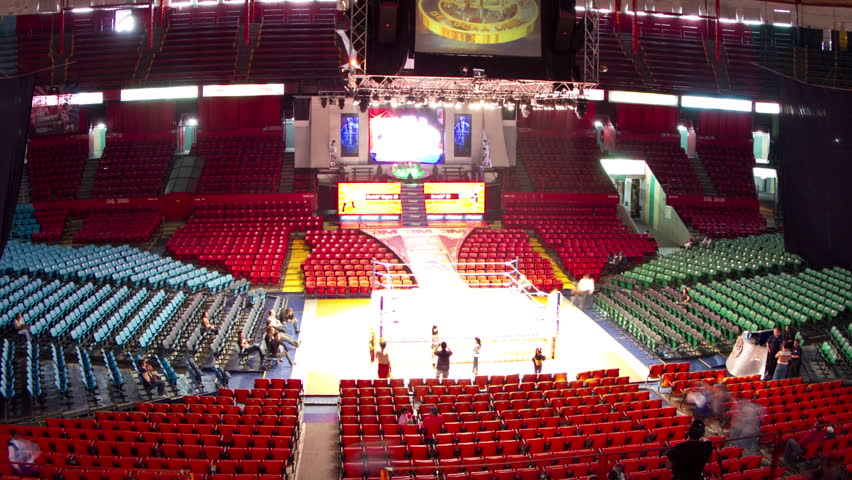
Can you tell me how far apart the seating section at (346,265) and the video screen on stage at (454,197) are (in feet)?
11.4

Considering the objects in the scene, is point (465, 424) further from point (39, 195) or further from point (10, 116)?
point (39, 195)

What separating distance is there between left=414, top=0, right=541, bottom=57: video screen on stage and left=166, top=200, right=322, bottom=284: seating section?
11.3 meters

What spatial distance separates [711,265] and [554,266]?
584cm

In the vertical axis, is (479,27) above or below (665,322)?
above

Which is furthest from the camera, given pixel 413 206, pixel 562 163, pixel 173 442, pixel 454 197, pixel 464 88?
pixel 562 163

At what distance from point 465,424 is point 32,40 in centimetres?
3567

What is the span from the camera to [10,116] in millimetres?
15938

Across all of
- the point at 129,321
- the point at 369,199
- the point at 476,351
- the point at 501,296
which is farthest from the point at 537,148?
the point at 129,321

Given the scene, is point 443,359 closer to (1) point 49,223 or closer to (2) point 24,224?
(1) point 49,223

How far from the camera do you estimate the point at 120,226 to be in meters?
29.1

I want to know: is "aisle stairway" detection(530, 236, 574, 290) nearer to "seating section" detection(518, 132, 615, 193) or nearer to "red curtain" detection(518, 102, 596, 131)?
"seating section" detection(518, 132, 615, 193)

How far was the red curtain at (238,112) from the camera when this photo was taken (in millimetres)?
36812

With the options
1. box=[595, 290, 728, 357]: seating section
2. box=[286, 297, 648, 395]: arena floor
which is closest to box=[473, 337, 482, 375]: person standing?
box=[286, 297, 648, 395]: arena floor

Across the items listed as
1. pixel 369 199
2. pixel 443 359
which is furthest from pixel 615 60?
pixel 443 359
